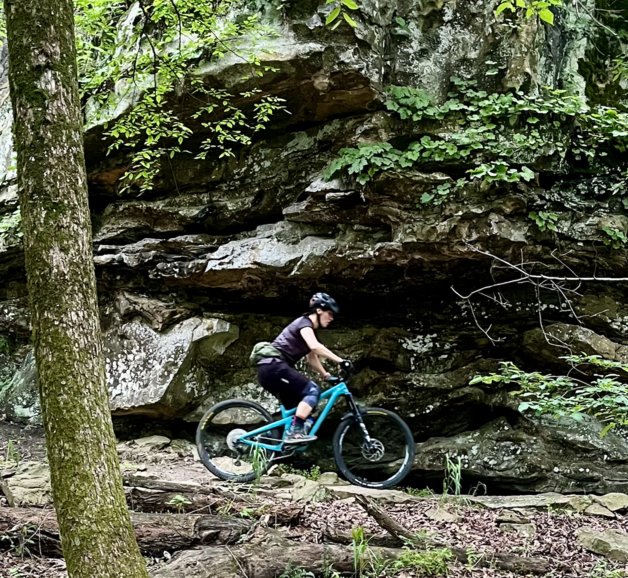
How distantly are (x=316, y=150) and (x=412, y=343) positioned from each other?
118 inches

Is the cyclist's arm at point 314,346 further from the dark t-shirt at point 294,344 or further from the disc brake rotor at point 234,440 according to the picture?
the disc brake rotor at point 234,440

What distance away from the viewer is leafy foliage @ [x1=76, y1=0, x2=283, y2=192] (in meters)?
6.31

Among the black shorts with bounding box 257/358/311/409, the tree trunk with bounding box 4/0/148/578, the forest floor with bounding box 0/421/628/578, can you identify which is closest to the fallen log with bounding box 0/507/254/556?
the forest floor with bounding box 0/421/628/578

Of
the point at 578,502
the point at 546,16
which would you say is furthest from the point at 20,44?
the point at 578,502

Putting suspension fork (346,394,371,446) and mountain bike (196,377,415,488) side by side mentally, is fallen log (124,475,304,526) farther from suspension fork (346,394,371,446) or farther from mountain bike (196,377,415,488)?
suspension fork (346,394,371,446)

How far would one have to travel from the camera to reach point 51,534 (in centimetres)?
407

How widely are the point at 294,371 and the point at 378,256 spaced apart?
1993mm

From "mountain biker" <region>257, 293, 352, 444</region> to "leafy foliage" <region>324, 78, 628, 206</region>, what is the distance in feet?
6.04

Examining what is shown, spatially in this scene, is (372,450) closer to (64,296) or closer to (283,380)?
(283,380)

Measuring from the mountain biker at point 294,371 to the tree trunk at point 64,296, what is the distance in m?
→ 3.61

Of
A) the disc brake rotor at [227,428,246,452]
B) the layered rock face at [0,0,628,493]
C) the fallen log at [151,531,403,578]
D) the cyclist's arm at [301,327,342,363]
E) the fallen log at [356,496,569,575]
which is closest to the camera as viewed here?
the fallen log at [151,531,403,578]

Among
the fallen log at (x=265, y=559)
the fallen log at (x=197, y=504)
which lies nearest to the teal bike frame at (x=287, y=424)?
the fallen log at (x=197, y=504)

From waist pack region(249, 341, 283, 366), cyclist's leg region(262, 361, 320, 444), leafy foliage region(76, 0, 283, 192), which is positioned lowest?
cyclist's leg region(262, 361, 320, 444)

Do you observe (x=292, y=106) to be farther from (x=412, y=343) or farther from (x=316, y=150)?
(x=412, y=343)
